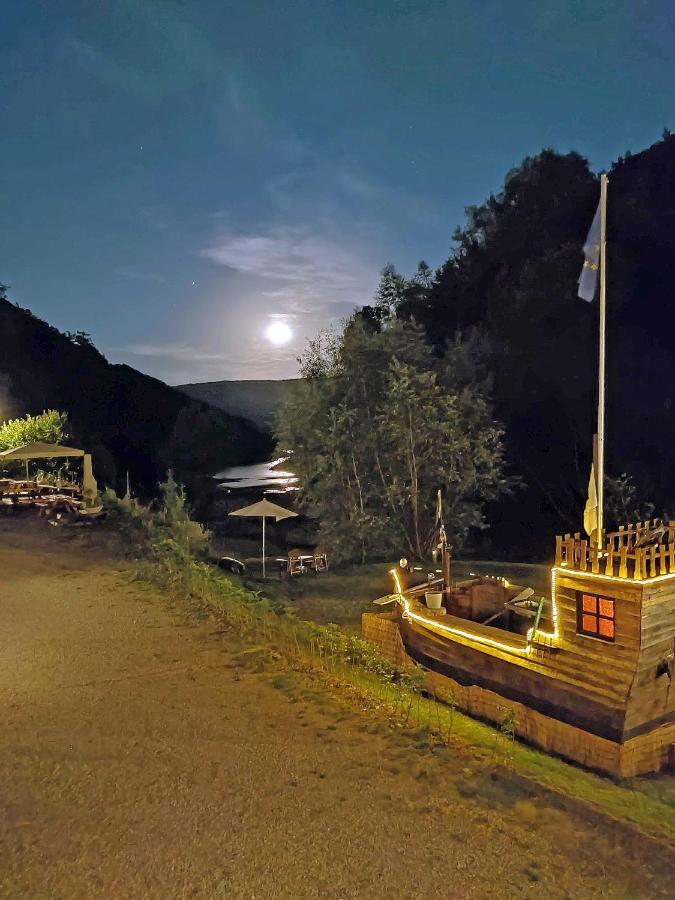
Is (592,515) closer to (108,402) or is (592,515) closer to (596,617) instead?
(596,617)

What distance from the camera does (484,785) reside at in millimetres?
6160

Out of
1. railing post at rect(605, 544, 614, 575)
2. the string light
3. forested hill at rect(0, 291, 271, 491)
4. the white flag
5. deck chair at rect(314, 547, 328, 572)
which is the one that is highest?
forested hill at rect(0, 291, 271, 491)

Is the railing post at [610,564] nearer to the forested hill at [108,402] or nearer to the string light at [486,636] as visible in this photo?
the string light at [486,636]

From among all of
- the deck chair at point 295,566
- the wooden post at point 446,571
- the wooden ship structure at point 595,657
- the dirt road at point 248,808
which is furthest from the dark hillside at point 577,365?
the dirt road at point 248,808

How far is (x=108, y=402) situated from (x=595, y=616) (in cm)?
5149

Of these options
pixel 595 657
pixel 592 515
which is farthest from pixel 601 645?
pixel 592 515

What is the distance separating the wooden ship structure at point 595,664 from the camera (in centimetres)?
755

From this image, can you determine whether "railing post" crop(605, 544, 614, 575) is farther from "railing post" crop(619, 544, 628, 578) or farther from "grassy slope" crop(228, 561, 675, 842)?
"grassy slope" crop(228, 561, 675, 842)

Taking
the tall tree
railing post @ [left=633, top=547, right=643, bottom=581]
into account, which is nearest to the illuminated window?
railing post @ [left=633, top=547, right=643, bottom=581]

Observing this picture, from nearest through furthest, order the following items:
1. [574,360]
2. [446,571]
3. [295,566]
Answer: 1. [446,571]
2. [295,566]
3. [574,360]

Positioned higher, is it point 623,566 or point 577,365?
point 577,365

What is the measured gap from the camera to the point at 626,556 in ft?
Result: 24.8

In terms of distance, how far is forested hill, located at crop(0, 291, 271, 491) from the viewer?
159 ft

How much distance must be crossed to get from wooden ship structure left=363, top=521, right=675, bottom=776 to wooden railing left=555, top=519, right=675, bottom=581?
1 centimetres
